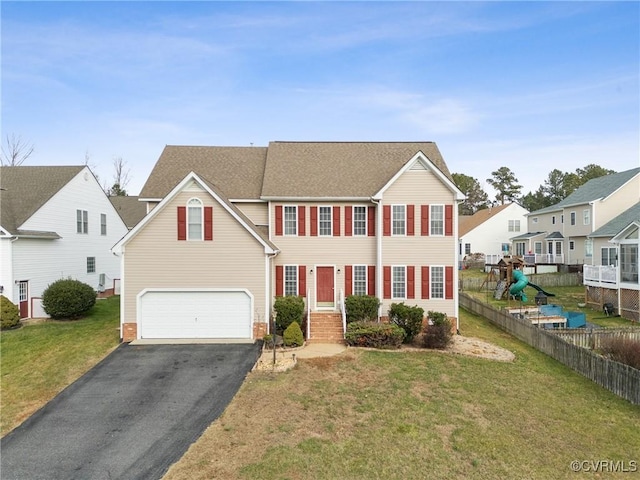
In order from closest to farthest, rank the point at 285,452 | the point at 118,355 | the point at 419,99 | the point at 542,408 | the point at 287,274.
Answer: the point at 285,452, the point at 542,408, the point at 118,355, the point at 287,274, the point at 419,99

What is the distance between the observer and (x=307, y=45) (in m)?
19.4

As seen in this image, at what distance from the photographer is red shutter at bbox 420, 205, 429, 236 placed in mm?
18719

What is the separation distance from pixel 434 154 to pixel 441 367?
12.7 meters

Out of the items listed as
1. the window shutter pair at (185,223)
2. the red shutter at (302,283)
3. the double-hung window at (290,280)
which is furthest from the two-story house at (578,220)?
the window shutter pair at (185,223)

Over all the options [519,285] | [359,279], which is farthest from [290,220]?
[519,285]

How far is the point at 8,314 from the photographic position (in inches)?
717

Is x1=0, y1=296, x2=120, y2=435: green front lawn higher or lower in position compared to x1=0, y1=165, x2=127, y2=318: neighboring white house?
lower

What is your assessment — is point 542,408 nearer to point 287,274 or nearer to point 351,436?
point 351,436

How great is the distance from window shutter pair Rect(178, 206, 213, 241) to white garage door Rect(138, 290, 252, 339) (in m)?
2.45

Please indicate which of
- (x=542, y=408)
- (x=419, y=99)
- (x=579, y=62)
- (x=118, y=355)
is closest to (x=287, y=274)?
(x=118, y=355)

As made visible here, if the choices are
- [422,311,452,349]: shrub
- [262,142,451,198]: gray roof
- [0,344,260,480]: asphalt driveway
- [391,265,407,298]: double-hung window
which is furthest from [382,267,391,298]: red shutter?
[0,344,260,480]: asphalt driveway

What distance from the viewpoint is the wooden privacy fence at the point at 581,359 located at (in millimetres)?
11055

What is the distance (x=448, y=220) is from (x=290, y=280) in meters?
8.46

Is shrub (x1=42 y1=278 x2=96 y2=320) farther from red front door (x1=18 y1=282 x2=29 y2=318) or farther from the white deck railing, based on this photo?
the white deck railing
